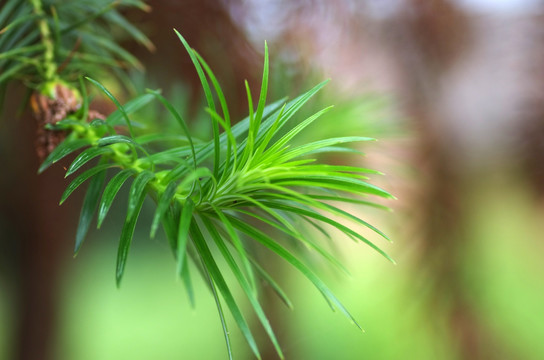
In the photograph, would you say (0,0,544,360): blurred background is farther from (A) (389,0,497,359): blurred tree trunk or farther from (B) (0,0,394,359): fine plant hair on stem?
(B) (0,0,394,359): fine plant hair on stem

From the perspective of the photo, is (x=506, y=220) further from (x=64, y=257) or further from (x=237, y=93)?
(x=64, y=257)

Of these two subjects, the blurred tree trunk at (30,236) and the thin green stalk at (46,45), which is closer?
the thin green stalk at (46,45)

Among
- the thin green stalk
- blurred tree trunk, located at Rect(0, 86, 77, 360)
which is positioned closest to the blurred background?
blurred tree trunk, located at Rect(0, 86, 77, 360)

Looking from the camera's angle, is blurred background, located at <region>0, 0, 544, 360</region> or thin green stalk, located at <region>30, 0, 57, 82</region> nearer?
thin green stalk, located at <region>30, 0, 57, 82</region>

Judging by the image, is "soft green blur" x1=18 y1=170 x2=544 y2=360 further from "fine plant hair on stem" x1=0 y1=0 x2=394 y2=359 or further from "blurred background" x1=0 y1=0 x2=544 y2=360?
"fine plant hair on stem" x1=0 y1=0 x2=394 y2=359

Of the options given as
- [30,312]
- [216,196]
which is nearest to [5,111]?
[30,312]

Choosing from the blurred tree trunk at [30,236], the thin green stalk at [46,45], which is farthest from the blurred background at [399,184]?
the thin green stalk at [46,45]

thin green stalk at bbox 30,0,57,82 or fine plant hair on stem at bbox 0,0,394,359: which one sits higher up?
thin green stalk at bbox 30,0,57,82

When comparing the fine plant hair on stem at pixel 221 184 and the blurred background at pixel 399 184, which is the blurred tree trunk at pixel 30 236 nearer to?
the blurred background at pixel 399 184
